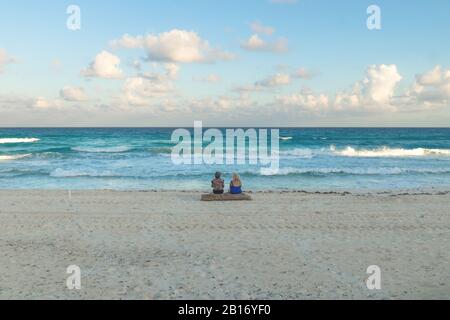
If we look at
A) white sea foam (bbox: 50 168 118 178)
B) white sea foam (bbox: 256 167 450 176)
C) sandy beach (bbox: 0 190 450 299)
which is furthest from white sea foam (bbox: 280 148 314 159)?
sandy beach (bbox: 0 190 450 299)

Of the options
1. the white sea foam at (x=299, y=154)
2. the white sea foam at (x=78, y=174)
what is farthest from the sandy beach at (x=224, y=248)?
the white sea foam at (x=299, y=154)

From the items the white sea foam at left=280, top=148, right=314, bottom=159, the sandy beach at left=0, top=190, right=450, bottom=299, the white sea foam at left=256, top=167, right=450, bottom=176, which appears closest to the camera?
the sandy beach at left=0, top=190, right=450, bottom=299

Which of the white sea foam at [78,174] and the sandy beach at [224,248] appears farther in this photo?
the white sea foam at [78,174]

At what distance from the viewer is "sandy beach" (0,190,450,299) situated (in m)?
6.99

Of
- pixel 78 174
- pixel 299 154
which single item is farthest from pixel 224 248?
pixel 299 154

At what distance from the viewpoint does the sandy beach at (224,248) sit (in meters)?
6.99

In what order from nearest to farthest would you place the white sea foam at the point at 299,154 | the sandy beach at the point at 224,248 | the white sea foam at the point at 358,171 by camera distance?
the sandy beach at the point at 224,248
the white sea foam at the point at 358,171
the white sea foam at the point at 299,154

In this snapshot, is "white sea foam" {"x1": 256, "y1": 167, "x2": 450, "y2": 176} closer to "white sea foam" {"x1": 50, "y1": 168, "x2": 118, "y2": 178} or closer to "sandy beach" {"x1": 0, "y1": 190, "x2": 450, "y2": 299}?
"white sea foam" {"x1": 50, "y1": 168, "x2": 118, "y2": 178}

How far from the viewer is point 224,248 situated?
9266 mm

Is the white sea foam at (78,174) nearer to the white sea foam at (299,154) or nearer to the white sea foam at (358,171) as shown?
the white sea foam at (358,171)

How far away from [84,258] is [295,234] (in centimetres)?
468

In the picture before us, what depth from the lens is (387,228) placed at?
36.7 ft
